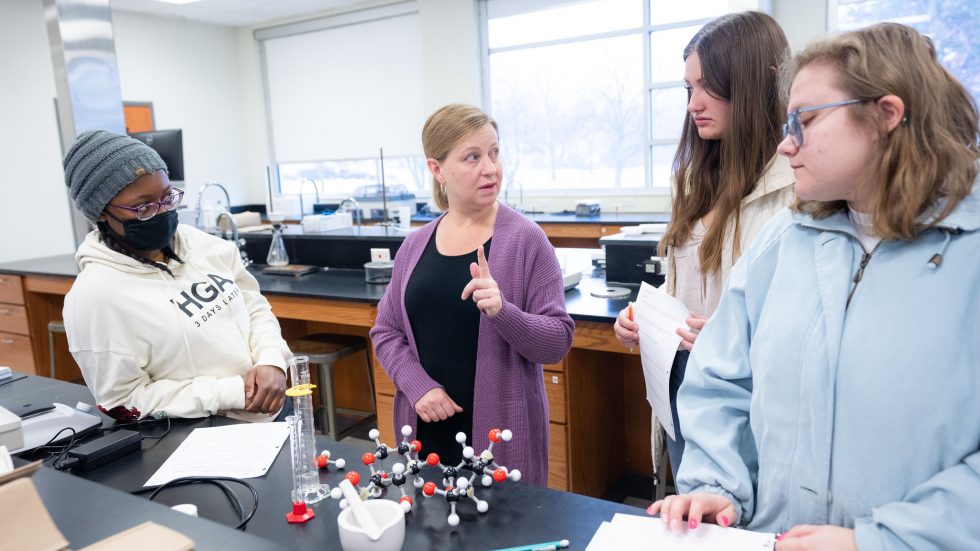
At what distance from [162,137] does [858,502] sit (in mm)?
3603

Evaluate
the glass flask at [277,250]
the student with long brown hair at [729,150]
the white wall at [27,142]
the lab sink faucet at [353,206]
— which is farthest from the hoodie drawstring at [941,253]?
the white wall at [27,142]

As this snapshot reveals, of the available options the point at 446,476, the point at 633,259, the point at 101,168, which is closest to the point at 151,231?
the point at 101,168

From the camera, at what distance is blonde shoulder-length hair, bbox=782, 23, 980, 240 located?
2.79 feet

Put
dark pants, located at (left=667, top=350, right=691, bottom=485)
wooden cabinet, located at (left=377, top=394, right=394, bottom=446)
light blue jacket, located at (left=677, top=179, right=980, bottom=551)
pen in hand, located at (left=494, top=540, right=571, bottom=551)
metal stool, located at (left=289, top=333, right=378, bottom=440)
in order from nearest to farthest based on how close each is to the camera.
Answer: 1. light blue jacket, located at (left=677, top=179, right=980, bottom=551)
2. pen in hand, located at (left=494, top=540, right=571, bottom=551)
3. dark pants, located at (left=667, top=350, right=691, bottom=485)
4. wooden cabinet, located at (left=377, top=394, right=394, bottom=446)
5. metal stool, located at (left=289, top=333, right=378, bottom=440)

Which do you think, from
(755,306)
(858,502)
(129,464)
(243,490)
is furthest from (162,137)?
(858,502)

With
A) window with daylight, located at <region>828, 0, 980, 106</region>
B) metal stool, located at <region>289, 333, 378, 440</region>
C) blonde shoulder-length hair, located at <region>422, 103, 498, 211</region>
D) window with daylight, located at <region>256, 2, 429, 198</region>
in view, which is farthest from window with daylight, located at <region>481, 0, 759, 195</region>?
blonde shoulder-length hair, located at <region>422, 103, 498, 211</region>

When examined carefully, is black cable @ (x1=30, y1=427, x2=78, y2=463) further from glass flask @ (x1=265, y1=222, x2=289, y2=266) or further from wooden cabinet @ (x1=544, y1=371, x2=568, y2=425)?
glass flask @ (x1=265, y1=222, x2=289, y2=266)

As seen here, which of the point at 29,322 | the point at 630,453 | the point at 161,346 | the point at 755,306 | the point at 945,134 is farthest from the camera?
the point at 29,322

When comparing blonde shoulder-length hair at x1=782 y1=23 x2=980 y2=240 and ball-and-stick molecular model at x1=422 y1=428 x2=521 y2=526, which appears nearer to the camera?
blonde shoulder-length hair at x1=782 y1=23 x2=980 y2=240

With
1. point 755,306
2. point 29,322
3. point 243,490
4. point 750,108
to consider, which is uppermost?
point 750,108

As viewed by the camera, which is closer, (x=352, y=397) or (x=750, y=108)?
(x=750, y=108)

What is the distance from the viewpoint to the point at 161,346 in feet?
5.30

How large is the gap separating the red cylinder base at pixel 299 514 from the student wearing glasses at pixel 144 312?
1.98 feet

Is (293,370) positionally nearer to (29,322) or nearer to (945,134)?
(945,134)
